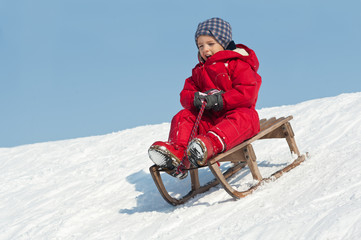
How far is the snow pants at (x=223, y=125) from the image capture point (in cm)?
372

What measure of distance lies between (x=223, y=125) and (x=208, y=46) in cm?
89

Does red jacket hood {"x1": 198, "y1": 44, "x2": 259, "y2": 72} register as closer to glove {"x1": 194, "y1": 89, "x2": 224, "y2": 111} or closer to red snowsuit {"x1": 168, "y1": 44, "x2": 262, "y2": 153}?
red snowsuit {"x1": 168, "y1": 44, "x2": 262, "y2": 153}

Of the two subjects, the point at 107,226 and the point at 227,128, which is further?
the point at 107,226

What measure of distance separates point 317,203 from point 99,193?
2.96m

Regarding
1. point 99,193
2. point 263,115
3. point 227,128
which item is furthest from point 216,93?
point 263,115

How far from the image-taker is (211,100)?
3898mm

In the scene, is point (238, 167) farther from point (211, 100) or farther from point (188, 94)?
point (211, 100)

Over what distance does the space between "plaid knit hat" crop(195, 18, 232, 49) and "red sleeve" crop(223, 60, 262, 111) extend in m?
0.28

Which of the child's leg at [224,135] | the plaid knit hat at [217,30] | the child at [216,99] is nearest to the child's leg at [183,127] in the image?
the child at [216,99]

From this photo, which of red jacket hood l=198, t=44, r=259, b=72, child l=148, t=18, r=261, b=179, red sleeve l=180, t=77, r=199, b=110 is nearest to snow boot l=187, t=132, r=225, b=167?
child l=148, t=18, r=261, b=179

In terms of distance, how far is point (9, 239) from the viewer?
457 cm

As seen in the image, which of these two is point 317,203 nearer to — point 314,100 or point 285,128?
point 285,128

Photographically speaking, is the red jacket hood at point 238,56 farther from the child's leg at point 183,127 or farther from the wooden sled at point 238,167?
→ the wooden sled at point 238,167

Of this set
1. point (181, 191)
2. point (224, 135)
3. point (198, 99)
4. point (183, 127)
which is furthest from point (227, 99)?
point (181, 191)
